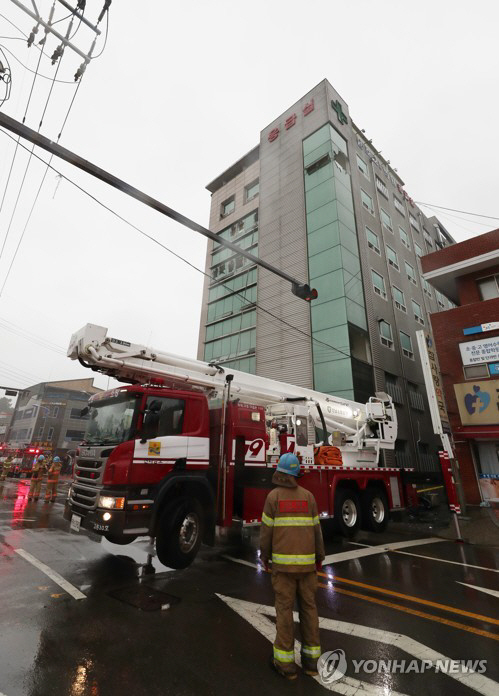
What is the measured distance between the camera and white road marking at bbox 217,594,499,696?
2.82 m

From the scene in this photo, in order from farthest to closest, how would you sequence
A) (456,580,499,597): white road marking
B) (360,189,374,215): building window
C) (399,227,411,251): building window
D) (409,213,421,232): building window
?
(409,213,421,232): building window, (399,227,411,251): building window, (360,189,374,215): building window, (456,580,499,597): white road marking

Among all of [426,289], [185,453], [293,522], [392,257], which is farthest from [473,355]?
[426,289]

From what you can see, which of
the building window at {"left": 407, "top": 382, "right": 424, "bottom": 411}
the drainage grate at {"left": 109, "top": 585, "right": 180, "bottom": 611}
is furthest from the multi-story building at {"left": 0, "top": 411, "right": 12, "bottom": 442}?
the drainage grate at {"left": 109, "top": 585, "right": 180, "bottom": 611}

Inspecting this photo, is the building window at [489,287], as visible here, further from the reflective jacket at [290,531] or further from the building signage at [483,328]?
the reflective jacket at [290,531]

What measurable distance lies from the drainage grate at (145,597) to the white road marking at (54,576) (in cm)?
45

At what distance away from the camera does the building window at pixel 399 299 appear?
24.0m

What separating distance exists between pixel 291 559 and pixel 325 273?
18746 mm

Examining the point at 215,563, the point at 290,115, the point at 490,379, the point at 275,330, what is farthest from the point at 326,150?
the point at 215,563

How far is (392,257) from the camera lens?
25.7m

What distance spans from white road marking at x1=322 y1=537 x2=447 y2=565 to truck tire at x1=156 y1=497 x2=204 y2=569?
2.53 m

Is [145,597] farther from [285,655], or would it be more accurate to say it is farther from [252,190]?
[252,190]

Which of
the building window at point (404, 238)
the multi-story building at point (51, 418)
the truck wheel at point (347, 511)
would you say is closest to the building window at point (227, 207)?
the building window at point (404, 238)

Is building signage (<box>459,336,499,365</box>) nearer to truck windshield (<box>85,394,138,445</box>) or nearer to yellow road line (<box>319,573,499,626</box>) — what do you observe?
yellow road line (<box>319,573,499,626</box>)

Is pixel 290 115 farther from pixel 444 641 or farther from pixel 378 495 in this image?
pixel 444 641
